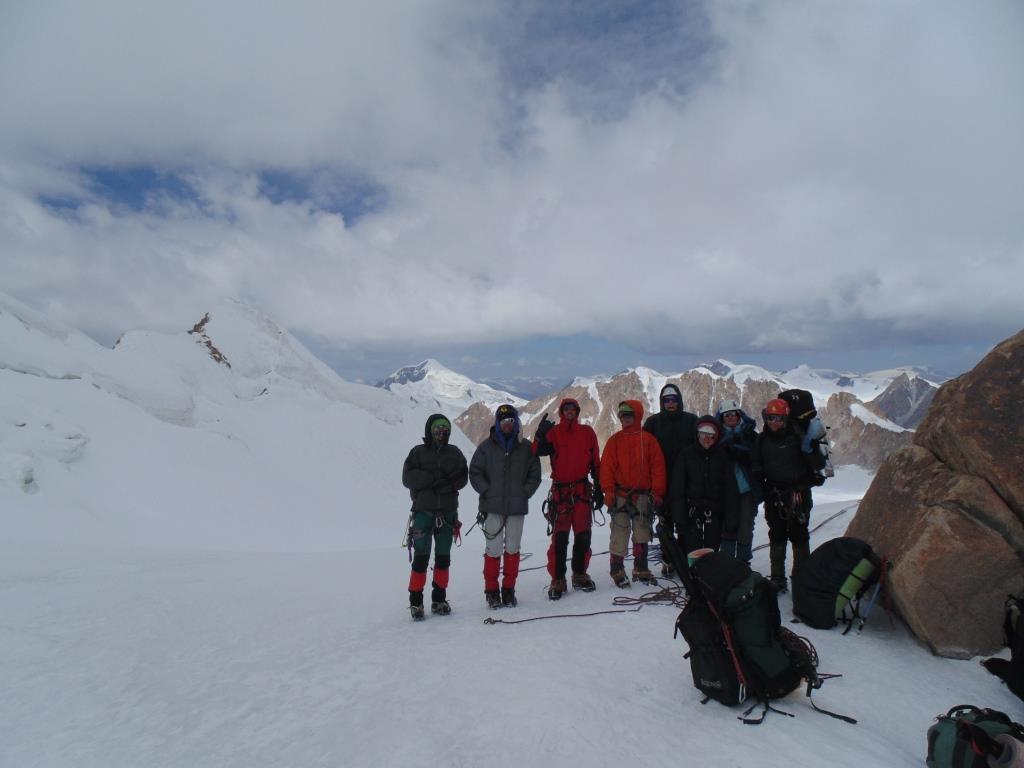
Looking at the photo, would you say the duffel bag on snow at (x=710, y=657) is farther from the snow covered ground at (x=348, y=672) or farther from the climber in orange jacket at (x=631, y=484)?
the climber in orange jacket at (x=631, y=484)

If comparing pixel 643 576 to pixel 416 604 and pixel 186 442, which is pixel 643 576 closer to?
pixel 416 604

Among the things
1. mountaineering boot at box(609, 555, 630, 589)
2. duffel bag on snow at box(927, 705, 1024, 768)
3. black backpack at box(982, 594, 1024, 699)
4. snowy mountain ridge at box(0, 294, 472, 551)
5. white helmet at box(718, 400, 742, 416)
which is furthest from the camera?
snowy mountain ridge at box(0, 294, 472, 551)

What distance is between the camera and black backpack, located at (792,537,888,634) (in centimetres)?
643

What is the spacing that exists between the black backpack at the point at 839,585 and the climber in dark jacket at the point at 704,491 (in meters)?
1.09

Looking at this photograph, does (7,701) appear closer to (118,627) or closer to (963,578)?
(118,627)

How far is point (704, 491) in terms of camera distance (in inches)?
292

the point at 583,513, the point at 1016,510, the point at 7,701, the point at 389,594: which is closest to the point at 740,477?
the point at 583,513

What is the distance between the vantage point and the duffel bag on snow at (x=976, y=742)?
11.4ft

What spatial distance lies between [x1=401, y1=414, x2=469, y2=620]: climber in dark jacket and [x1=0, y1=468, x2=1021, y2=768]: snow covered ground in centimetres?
46

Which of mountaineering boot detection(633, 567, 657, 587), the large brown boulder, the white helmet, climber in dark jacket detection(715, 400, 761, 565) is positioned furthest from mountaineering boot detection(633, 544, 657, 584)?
the large brown boulder

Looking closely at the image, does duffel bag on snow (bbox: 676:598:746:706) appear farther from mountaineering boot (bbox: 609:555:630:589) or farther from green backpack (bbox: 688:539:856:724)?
mountaineering boot (bbox: 609:555:630:589)

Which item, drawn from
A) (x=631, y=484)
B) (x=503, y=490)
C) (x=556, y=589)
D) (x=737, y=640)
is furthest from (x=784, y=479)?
(x=503, y=490)

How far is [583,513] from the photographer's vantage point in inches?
313

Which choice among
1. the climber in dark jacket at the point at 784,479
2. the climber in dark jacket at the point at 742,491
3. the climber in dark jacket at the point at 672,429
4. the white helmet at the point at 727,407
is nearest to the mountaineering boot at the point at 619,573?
the climber in dark jacket at the point at 672,429
